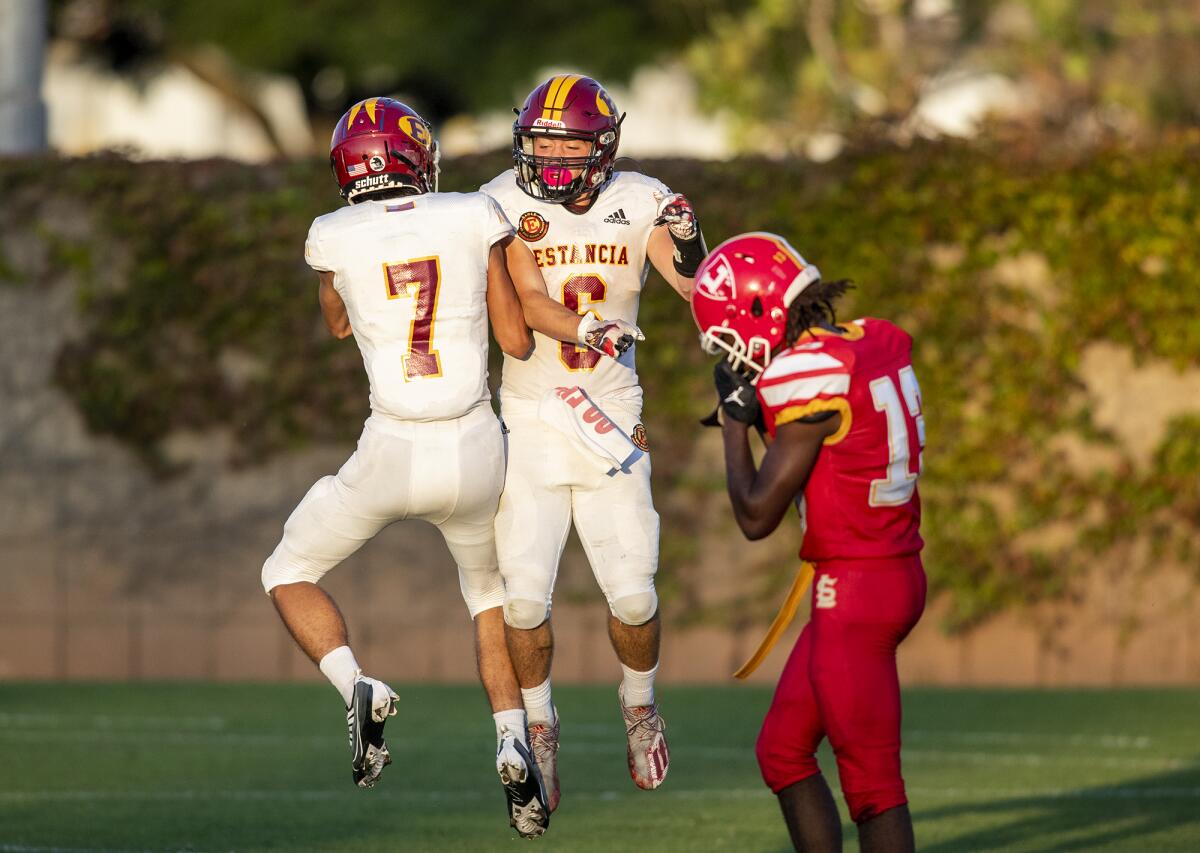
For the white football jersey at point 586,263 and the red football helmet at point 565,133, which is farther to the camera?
the white football jersey at point 586,263

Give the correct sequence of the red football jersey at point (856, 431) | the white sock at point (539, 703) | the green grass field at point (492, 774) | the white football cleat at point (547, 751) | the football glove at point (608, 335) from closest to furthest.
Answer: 1. the red football jersey at point (856, 431)
2. the football glove at point (608, 335)
3. the white football cleat at point (547, 751)
4. the white sock at point (539, 703)
5. the green grass field at point (492, 774)

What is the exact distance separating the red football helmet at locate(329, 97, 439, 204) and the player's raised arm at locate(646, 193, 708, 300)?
892 mm

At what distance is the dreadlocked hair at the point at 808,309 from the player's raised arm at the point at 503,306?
1.24m

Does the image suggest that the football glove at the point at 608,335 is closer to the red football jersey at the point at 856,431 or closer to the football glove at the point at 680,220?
the football glove at the point at 680,220

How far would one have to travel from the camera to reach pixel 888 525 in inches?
217

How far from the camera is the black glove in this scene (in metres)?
5.52

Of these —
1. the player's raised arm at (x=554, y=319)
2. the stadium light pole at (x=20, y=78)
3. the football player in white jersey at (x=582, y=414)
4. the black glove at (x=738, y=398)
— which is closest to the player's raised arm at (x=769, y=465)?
the black glove at (x=738, y=398)

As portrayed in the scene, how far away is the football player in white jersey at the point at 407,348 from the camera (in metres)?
6.33

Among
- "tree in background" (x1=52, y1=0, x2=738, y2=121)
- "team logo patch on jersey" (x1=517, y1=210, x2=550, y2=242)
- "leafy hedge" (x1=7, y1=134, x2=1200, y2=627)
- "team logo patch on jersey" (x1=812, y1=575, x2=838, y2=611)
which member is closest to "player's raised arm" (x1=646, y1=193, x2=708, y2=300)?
"team logo patch on jersey" (x1=517, y1=210, x2=550, y2=242)

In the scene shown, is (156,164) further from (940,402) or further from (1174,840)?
(1174,840)

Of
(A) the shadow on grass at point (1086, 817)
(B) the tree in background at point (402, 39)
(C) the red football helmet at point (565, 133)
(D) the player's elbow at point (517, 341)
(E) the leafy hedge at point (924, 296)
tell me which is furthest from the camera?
(B) the tree in background at point (402, 39)

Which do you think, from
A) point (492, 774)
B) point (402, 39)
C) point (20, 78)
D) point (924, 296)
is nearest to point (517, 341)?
point (492, 774)

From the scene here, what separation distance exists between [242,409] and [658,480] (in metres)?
2.65

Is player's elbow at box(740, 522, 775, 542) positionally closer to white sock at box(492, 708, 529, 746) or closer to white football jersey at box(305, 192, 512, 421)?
white football jersey at box(305, 192, 512, 421)
